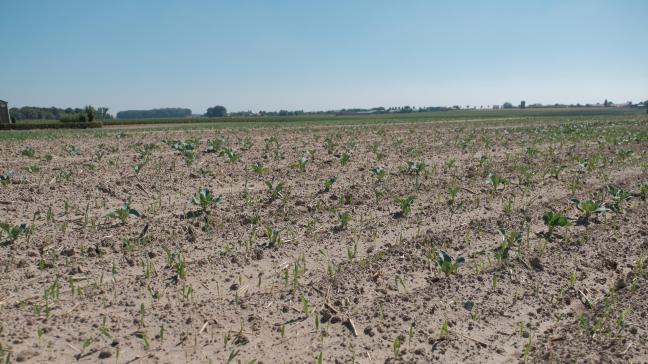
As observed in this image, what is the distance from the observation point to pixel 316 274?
13.9ft

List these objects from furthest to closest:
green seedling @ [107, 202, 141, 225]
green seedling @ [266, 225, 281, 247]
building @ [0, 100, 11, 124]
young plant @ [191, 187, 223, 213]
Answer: building @ [0, 100, 11, 124] → young plant @ [191, 187, 223, 213] → green seedling @ [107, 202, 141, 225] → green seedling @ [266, 225, 281, 247]

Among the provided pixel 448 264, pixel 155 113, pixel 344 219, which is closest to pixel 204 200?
pixel 344 219

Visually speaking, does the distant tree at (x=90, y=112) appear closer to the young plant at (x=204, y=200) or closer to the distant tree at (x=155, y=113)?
the young plant at (x=204, y=200)

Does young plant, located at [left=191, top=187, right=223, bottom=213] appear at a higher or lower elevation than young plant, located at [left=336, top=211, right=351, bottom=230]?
higher

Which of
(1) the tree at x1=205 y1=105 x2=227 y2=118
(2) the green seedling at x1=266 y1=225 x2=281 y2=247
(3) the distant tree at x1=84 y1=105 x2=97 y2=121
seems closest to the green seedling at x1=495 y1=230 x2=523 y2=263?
(2) the green seedling at x1=266 y1=225 x2=281 y2=247

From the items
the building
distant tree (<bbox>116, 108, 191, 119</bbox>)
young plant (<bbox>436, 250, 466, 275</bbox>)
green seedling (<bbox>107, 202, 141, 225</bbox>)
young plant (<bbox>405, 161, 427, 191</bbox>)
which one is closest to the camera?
young plant (<bbox>436, 250, 466, 275</bbox>)

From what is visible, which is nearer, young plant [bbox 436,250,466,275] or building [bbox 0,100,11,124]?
young plant [bbox 436,250,466,275]

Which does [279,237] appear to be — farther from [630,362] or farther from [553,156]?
[553,156]

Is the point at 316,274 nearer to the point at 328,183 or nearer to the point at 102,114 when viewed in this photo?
the point at 328,183

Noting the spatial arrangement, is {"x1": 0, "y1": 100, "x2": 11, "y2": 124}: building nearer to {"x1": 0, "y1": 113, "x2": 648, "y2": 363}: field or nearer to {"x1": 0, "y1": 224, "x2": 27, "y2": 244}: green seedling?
{"x1": 0, "y1": 113, "x2": 648, "y2": 363}: field

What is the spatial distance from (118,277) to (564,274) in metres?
4.28

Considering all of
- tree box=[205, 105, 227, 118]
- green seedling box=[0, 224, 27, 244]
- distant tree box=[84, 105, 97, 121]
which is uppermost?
tree box=[205, 105, 227, 118]

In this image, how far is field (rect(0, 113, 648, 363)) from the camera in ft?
10.2

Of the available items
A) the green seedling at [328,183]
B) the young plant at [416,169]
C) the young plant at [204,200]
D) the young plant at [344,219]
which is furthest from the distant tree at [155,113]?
the young plant at [344,219]
